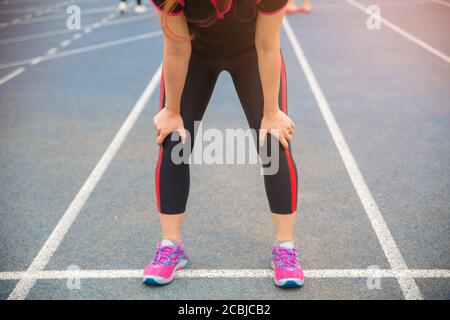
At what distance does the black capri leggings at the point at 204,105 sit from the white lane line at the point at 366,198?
0.68 m

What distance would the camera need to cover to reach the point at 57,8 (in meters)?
12.5

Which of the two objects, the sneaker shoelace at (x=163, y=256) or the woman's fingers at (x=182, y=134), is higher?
the woman's fingers at (x=182, y=134)

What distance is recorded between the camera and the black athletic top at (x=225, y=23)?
211 centimetres

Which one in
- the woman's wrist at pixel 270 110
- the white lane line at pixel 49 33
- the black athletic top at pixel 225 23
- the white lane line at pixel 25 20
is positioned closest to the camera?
the black athletic top at pixel 225 23

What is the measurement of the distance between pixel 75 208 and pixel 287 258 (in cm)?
156

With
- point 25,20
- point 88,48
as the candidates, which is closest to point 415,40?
point 88,48

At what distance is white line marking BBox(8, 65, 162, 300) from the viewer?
260 centimetres

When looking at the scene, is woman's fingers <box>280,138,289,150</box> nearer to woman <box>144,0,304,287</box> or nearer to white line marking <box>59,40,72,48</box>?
woman <box>144,0,304,287</box>

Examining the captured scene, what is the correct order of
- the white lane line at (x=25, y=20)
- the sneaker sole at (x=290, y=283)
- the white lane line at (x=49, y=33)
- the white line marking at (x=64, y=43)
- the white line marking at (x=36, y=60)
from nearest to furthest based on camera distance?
the sneaker sole at (x=290, y=283), the white line marking at (x=36, y=60), the white line marking at (x=64, y=43), the white lane line at (x=49, y=33), the white lane line at (x=25, y=20)

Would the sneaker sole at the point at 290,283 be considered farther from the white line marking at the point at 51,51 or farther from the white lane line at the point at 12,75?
the white line marking at the point at 51,51

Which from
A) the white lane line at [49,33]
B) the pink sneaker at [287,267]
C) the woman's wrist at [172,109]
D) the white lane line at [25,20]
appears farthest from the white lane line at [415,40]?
the white lane line at [25,20]

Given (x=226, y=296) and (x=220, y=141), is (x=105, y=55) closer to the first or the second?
(x=220, y=141)

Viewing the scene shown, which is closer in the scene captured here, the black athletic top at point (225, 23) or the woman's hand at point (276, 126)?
the black athletic top at point (225, 23)

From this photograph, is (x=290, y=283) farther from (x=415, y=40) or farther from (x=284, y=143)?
(x=415, y=40)
